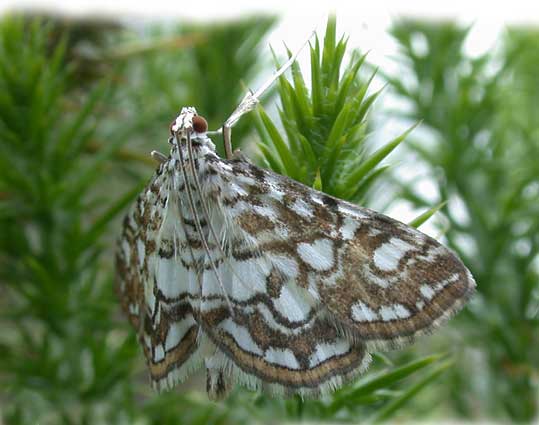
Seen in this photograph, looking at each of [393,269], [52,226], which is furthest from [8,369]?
[393,269]

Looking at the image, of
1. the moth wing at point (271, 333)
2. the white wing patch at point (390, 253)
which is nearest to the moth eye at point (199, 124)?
the moth wing at point (271, 333)

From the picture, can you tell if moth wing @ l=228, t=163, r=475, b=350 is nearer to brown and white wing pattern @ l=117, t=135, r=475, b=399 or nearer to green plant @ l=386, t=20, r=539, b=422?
brown and white wing pattern @ l=117, t=135, r=475, b=399

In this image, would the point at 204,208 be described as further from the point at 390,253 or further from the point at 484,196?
the point at 484,196

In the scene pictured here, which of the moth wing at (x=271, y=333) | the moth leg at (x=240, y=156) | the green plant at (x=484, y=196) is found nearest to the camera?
the moth wing at (x=271, y=333)

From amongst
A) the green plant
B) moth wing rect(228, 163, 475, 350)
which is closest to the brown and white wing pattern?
moth wing rect(228, 163, 475, 350)

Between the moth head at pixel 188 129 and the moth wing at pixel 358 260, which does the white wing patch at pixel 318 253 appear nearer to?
the moth wing at pixel 358 260

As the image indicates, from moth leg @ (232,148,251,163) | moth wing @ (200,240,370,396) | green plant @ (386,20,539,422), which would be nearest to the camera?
moth wing @ (200,240,370,396)

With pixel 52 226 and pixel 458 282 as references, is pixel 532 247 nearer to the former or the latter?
pixel 458 282
